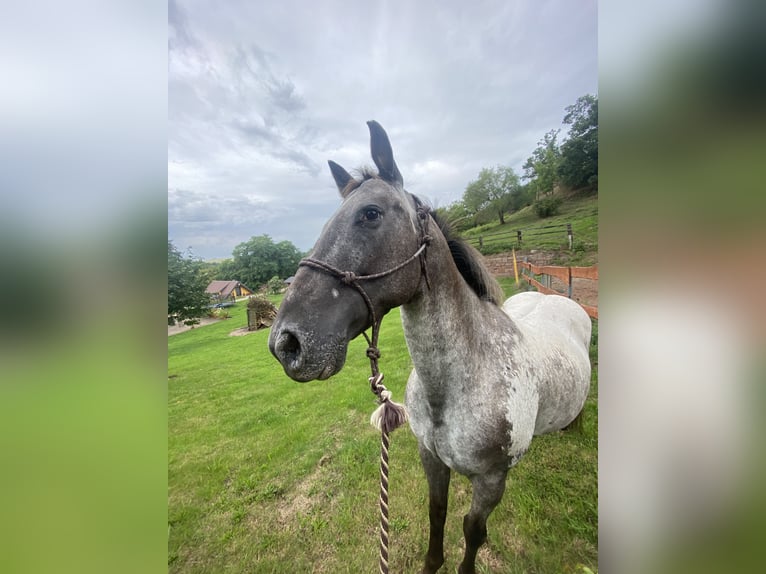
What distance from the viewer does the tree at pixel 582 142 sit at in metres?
1.02

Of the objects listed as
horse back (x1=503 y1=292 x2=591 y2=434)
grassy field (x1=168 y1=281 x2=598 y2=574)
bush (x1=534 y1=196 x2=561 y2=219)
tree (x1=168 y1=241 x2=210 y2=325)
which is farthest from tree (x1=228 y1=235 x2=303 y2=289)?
horse back (x1=503 y1=292 x2=591 y2=434)

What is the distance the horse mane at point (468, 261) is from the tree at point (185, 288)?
5535 mm

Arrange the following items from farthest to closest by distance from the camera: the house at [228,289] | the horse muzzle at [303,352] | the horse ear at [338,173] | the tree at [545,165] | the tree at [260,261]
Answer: the tree at [260,261] < the house at [228,289] < the tree at [545,165] < the horse ear at [338,173] < the horse muzzle at [303,352]

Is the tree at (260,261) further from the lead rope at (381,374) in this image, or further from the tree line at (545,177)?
the lead rope at (381,374)

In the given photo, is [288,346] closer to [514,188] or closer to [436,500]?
[436,500]

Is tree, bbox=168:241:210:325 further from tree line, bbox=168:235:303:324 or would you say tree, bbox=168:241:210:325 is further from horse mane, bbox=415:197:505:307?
horse mane, bbox=415:197:505:307

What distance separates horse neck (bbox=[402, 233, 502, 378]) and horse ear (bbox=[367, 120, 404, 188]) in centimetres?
34

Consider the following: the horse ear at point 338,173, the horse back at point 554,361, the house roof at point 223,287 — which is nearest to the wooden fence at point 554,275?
the horse back at point 554,361

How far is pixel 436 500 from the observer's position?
1.79 m

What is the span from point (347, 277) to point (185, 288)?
640 cm

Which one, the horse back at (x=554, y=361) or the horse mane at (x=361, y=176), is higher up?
the horse mane at (x=361, y=176)

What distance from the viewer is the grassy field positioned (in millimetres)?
2025
